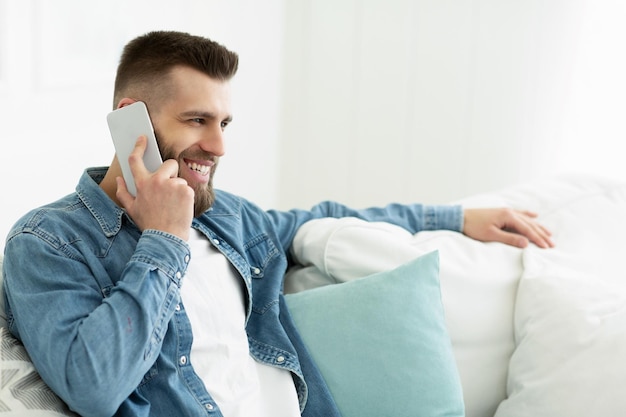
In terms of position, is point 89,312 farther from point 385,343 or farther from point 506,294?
point 506,294

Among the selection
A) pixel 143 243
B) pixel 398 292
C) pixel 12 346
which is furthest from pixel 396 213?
pixel 12 346

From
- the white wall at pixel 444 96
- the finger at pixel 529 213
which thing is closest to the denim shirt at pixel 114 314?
the finger at pixel 529 213

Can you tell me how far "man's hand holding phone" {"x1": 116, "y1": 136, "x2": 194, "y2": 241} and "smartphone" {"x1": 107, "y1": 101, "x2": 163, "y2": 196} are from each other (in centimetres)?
3

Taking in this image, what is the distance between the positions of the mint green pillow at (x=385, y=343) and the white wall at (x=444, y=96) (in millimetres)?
1833

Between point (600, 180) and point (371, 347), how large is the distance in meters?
0.96

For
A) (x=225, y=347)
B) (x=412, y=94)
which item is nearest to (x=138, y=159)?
(x=225, y=347)

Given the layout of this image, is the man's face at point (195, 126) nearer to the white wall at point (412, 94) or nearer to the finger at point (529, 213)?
the finger at point (529, 213)

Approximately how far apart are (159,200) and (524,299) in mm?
921

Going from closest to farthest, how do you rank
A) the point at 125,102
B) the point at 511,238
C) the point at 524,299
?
1. the point at 125,102
2. the point at 524,299
3. the point at 511,238

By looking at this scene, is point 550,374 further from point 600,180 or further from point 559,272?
point 600,180

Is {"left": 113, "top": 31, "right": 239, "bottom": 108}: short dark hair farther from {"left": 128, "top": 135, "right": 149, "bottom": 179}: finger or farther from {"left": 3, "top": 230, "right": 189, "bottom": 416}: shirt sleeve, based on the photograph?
{"left": 3, "top": 230, "right": 189, "bottom": 416}: shirt sleeve

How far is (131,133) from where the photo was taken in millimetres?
1650

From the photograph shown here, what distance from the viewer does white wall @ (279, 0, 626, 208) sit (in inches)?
133

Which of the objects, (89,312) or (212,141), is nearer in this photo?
(89,312)
